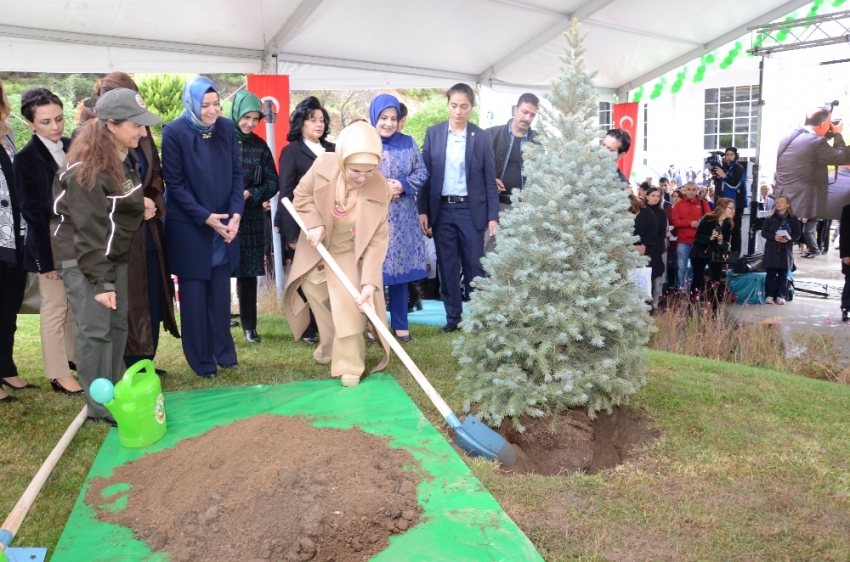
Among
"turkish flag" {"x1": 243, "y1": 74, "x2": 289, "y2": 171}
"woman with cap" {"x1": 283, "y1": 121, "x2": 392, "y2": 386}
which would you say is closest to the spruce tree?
"woman with cap" {"x1": 283, "y1": 121, "x2": 392, "y2": 386}

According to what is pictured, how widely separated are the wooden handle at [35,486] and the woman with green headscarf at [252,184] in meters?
2.02

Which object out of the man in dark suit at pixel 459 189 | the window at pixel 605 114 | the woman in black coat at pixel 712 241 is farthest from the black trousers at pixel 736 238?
the man in dark suit at pixel 459 189

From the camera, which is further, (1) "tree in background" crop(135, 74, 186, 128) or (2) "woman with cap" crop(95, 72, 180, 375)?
(1) "tree in background" crop(135, 74, 186, 128)

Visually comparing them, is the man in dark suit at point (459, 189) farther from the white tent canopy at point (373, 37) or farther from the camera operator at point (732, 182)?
the camera operator at point (732, 182)

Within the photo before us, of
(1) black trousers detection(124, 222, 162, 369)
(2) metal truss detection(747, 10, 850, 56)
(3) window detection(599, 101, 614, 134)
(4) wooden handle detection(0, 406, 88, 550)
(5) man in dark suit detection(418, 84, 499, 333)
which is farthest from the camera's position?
(3) window detection(599, 101, 614, 134)

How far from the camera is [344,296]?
457 centimetres

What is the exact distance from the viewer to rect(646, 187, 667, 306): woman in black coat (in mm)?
8102

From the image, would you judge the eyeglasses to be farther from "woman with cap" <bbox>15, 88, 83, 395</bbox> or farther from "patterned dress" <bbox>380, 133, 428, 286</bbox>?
"woman with cap" <bbox>15, 88, 83, 395</bbox>

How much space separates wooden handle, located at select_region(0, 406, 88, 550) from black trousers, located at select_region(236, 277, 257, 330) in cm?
208

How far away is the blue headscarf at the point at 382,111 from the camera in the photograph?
17.4 ft

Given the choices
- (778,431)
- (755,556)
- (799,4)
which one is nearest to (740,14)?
(799,4)

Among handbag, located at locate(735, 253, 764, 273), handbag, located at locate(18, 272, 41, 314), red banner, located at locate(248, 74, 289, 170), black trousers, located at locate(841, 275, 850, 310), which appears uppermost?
red banner, located at locate(248, 74, 289, 170)

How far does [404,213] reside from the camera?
5625mm

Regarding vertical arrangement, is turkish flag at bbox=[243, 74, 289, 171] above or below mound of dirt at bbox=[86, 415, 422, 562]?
above
